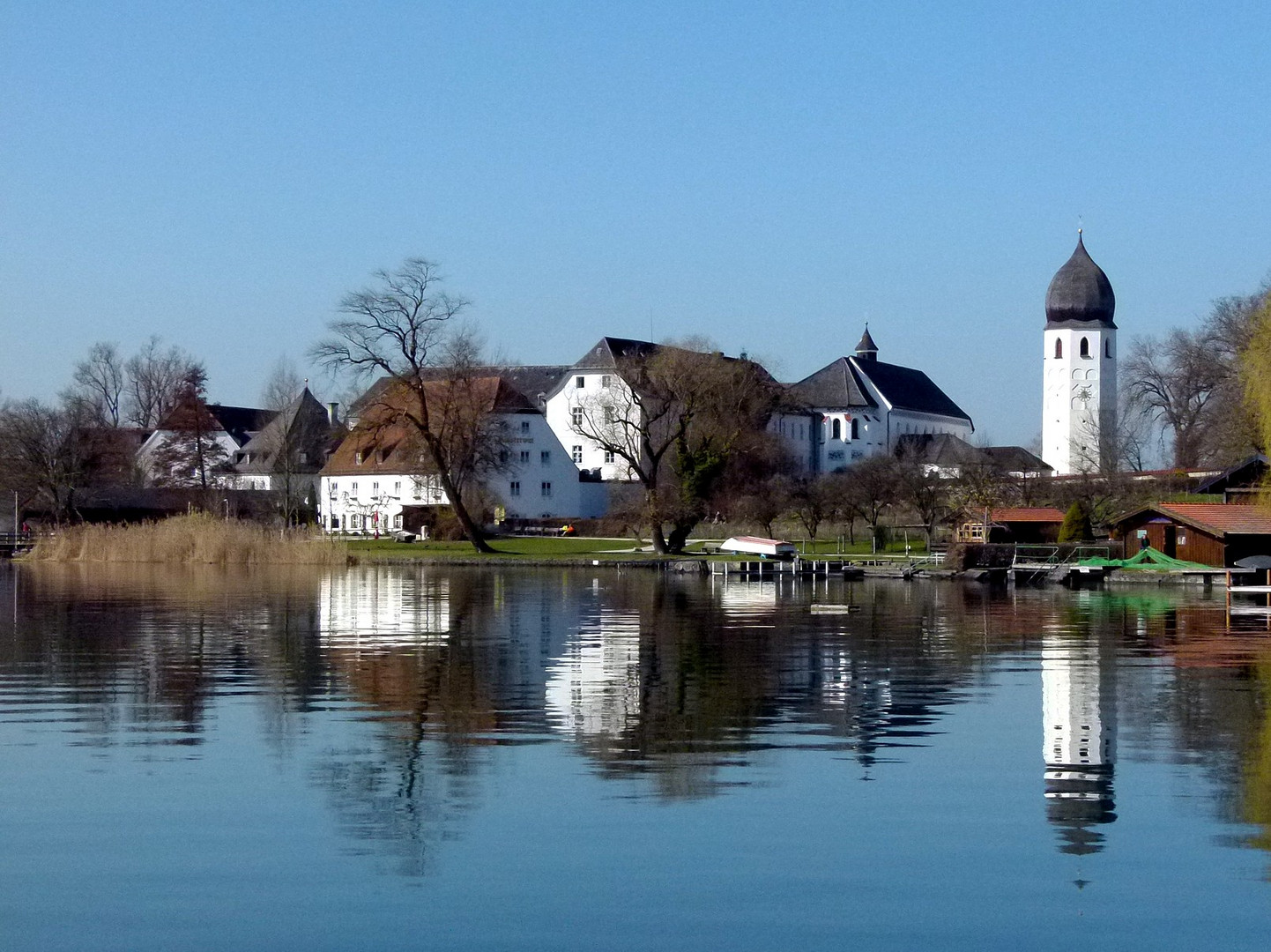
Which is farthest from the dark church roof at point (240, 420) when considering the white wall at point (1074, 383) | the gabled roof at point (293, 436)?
the white wall at point (1074, 383)

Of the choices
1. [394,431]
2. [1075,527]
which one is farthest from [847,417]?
[1075,527]

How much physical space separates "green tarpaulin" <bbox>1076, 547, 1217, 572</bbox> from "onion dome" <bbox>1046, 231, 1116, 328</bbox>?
76073 millimetres

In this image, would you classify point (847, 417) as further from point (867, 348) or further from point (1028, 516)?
point (1028, 516)

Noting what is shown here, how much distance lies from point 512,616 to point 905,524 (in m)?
51.1

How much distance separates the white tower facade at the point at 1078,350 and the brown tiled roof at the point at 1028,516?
2357 inches

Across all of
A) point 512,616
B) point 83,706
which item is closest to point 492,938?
point 83,706

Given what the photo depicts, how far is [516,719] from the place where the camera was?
61.7 feet

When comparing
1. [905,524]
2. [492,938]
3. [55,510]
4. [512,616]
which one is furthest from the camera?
[55,510]

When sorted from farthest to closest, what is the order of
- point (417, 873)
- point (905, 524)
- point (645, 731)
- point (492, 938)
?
point (905, 524)
point (645, 731)
point (417, 873)
point (492, 938)

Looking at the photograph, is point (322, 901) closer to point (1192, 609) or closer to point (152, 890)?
point (152, 890)

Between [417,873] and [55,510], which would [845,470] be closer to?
[55,510]

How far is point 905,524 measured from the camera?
85938 millimetres

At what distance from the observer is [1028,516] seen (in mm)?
73938

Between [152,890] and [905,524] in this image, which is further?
[905,524]
